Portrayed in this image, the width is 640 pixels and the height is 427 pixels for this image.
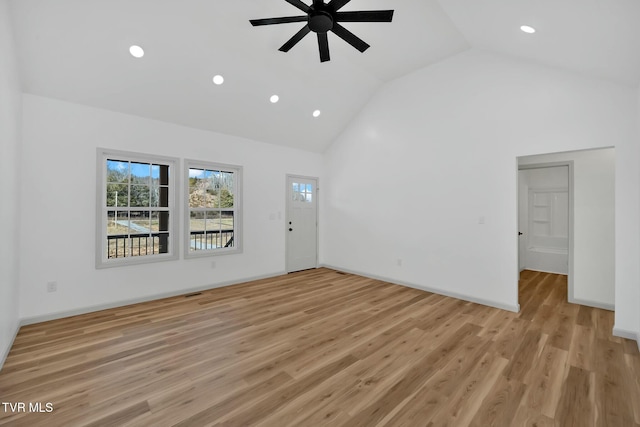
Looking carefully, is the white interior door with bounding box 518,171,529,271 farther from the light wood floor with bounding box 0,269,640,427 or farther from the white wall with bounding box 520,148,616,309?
the light wood floor with bounding box 0,269,640,427

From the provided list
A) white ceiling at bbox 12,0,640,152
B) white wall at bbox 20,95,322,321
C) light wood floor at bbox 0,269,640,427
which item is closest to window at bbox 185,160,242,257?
white wall at bbox 20,95,322,321

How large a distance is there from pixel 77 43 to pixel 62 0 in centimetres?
45

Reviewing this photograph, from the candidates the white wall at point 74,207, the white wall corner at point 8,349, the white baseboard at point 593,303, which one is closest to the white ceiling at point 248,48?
the white wall at point 74,207

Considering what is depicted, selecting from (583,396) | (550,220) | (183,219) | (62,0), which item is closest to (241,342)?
(183,219)

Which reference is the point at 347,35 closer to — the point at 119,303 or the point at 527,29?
the point at 527,29

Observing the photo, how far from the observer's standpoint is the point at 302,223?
635 centimetres

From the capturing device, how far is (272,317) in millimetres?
3605

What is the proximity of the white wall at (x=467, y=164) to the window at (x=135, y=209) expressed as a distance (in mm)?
3456

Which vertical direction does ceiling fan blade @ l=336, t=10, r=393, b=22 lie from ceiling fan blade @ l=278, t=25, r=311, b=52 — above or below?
below

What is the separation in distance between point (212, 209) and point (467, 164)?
431cm

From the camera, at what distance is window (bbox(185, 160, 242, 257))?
15.6 ft

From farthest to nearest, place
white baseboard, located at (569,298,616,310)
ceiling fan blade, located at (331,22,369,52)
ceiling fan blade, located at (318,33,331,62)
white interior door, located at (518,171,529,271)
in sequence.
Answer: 1. white interior door, located at (518,171,529,271)
2. white baseboard, located at (569,298,616,310)
3. ceiling fan blade, located at (318,33,331,62)
4. ceiling fan blade, located at (331,22,369,52)

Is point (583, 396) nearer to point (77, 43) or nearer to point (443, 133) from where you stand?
point (443, 133)

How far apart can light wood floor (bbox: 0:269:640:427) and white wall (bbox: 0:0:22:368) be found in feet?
1.14
